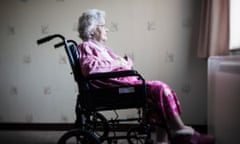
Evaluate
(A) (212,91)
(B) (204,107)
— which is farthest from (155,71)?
(A) (212,91)

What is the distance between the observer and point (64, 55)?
3.01 metres

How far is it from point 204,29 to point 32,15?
1.60 metres

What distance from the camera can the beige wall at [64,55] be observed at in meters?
2.88

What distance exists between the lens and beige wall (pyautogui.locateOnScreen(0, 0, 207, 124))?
288 centimetres

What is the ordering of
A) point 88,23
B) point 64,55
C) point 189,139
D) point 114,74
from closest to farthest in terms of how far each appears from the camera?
point 114,74, point 189,139, point 88,23, point 64,55

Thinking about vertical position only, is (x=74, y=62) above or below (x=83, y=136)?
above

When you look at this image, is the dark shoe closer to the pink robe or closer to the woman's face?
the pink robe

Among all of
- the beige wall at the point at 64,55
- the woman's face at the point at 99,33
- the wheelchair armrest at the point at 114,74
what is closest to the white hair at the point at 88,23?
the woman's face at the point at 99,33

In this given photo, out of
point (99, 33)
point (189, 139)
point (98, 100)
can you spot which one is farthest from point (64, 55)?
point (189, 139)

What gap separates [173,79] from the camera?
9.51 feet

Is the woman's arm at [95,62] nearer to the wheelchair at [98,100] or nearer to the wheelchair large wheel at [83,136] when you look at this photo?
the wheelchair at [98,100]

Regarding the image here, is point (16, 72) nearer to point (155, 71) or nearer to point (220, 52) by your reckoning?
point (155, 71)

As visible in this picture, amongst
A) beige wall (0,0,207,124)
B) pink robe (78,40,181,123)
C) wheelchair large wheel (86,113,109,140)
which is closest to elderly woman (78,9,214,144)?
pink robe (78,40,181,123)

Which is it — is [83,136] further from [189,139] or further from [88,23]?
[88,23]
